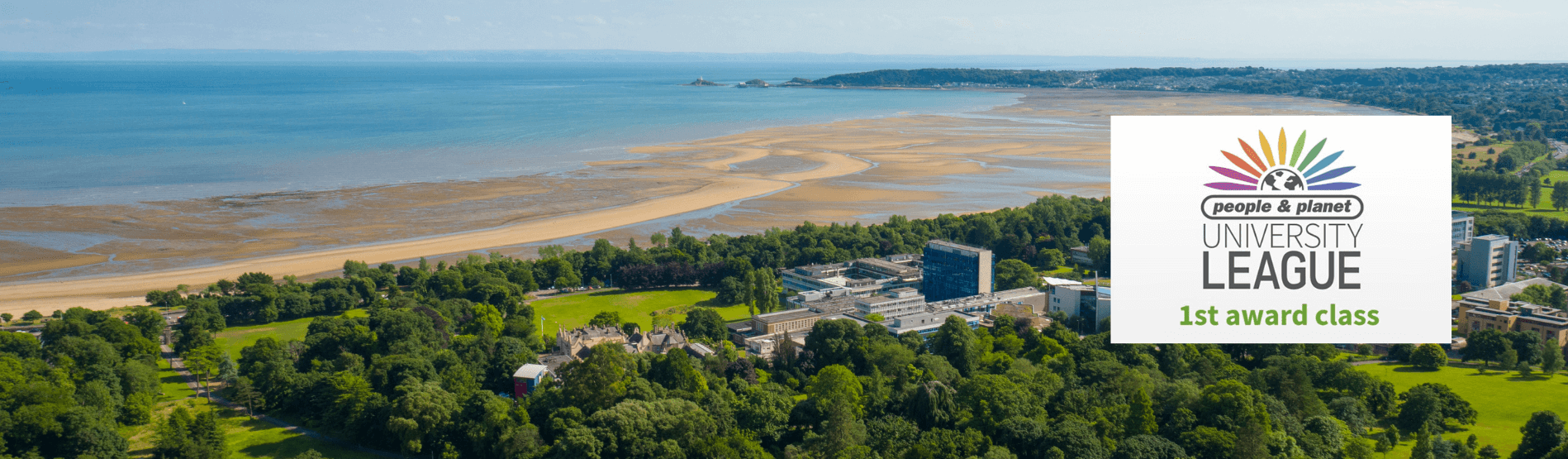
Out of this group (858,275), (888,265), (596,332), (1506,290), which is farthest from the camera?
(858,275)

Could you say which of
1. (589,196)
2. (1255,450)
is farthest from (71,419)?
(589,196)

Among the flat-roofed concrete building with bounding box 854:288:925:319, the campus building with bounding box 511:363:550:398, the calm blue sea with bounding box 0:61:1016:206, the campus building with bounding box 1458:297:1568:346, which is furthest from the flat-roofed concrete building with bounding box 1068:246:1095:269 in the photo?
the calm blue sea with bounding box 0:61:1016:206

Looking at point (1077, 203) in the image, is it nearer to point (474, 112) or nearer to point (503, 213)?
point (503, 213)

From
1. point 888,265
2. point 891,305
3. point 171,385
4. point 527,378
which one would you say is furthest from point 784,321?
point 171,385

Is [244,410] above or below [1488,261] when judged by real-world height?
below

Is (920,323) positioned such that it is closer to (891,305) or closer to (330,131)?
(891,305)

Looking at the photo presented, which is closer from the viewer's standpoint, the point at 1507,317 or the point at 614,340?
the point at 614,340

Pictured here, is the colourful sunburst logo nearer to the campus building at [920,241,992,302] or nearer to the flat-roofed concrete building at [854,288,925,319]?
the flat-roofed concrete building at [854,288,925,319]
